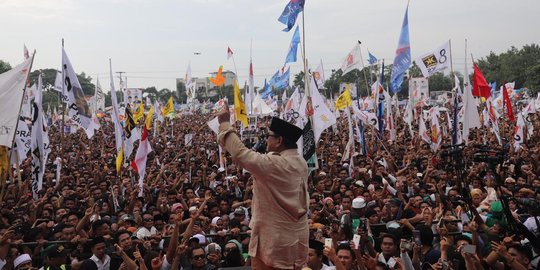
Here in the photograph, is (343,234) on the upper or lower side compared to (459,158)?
lower

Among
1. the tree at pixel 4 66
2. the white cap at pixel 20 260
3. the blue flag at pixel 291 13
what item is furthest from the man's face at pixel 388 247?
the tree at pixel 4 66

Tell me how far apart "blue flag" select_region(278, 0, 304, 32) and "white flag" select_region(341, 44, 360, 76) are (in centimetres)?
600

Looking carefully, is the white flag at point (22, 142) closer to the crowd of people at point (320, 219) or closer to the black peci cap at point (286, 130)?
the crowd of people at point (320, 219)

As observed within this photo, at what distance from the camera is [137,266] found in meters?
5.48

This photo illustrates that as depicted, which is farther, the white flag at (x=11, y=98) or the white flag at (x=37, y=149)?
the white flag at (x=37, y=149)

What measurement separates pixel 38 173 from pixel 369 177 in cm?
663

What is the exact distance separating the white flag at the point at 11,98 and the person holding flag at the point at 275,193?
4085 millimetres

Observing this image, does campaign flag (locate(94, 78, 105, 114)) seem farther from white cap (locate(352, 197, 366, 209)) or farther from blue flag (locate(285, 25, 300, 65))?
white cap (locate(352, 197, 366, 209))

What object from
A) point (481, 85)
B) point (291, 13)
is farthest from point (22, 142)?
point (481, 85)

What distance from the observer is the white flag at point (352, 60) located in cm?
1777

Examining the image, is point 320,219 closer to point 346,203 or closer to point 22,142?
point 346,203

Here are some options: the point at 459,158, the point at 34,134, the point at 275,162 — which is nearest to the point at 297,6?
the point at 34,134

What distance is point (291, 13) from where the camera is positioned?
1199 cm

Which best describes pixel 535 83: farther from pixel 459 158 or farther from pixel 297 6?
pixel 459 158
